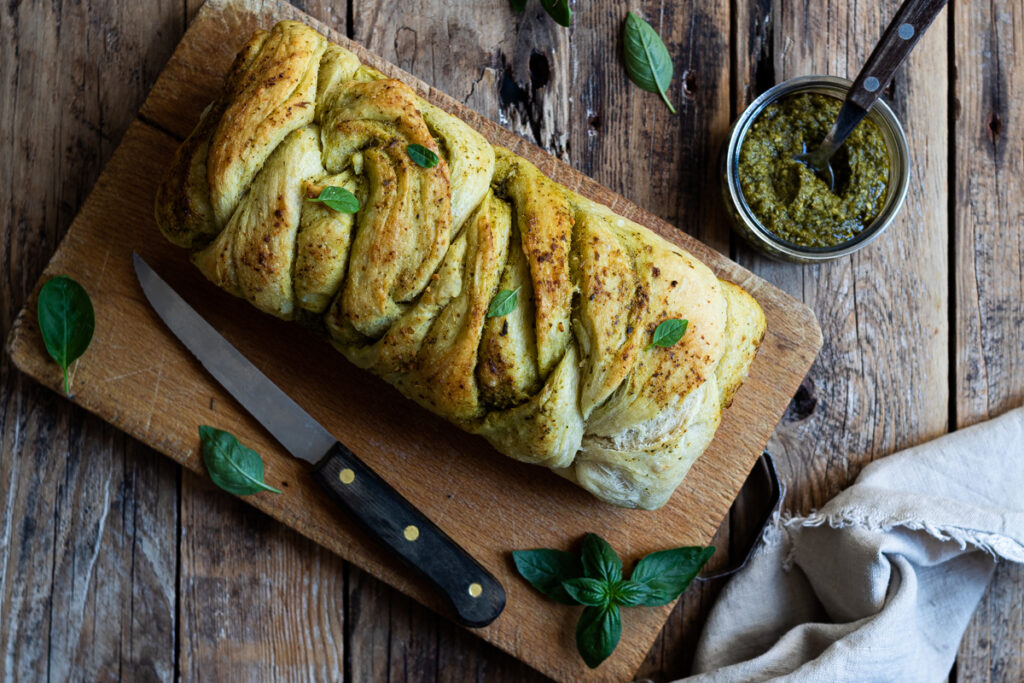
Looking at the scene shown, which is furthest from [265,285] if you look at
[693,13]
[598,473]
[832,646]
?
[832,646]

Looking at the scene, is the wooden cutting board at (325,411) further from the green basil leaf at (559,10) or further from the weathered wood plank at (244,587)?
the green basil leaf at (559,10)

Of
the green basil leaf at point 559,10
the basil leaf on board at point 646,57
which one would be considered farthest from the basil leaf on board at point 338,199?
the basil leaf on board at point 646,57

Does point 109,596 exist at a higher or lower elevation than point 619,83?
lower

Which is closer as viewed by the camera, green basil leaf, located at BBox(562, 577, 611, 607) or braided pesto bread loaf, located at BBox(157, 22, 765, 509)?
braided pesto bread loaf, located at BBox(157, 22, 765, 509)

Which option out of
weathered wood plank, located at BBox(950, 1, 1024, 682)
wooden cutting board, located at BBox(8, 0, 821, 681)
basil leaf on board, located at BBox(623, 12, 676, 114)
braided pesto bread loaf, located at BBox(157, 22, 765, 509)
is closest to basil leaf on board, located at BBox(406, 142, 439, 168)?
braided pesto bread loaf, located at BBox(157, 22, 765, 509)

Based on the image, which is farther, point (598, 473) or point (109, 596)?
point (109, 596)

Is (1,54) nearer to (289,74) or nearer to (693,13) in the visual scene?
(289,74)

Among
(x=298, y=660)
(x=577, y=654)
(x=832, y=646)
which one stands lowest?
(x=298, y=660)

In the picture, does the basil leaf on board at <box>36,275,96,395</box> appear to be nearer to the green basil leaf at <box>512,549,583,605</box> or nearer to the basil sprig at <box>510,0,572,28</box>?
the green basil leaf at <box>512,549,583,605</box>

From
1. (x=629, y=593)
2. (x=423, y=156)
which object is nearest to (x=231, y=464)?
(x=423, y=156)
